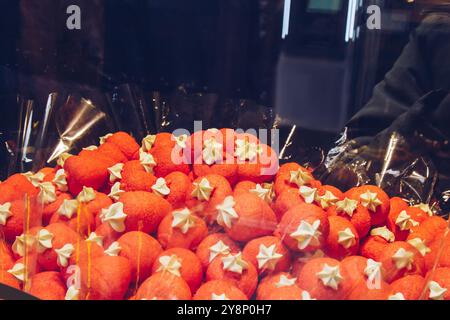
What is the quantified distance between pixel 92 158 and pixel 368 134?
712 mm

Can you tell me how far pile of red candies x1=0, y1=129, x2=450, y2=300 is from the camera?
0.76 metres

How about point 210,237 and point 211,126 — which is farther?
point 211,126

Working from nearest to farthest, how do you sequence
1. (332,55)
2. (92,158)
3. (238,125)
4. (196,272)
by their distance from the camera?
(196,272) → (92,158) → (238,125) → (332,55)

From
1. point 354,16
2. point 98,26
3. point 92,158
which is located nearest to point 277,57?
point 354,16

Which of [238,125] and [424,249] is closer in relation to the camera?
[424,249]

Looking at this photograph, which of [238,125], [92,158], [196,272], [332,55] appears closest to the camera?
[196,272]

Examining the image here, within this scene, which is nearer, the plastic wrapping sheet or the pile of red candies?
the pile of red candies

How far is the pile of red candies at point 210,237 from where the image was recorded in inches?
30.1

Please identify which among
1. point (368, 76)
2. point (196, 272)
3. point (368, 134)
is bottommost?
point (196, 272)

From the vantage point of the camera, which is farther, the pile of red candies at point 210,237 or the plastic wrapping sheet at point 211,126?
the plastic wrapping sheet at point 211,126

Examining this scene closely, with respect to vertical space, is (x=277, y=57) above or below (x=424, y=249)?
above

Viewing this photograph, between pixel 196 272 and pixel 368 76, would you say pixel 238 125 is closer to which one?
pixel 368 76

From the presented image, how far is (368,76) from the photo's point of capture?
56.0 inches

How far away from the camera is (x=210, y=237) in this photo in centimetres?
84
